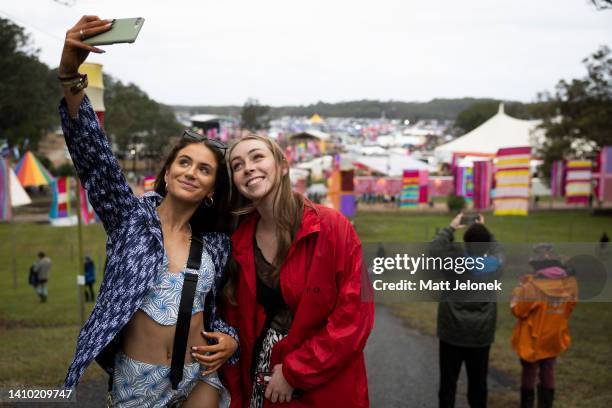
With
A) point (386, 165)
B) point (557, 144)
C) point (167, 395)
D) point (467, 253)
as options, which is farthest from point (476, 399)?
point (557, 144)

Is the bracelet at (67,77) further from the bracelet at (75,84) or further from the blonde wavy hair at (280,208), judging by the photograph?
the blonde wavy hair at (280,208)

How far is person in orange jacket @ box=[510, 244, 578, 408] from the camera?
4.62 m

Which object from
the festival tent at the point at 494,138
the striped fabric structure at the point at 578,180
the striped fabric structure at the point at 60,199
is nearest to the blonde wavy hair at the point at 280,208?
the striped fabric structure at the point at 60,199

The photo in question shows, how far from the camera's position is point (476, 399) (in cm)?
472

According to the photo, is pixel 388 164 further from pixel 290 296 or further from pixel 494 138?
pixel 290 296

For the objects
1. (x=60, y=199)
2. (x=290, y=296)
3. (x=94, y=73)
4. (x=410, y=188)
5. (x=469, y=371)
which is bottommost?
(x=469, y=371)

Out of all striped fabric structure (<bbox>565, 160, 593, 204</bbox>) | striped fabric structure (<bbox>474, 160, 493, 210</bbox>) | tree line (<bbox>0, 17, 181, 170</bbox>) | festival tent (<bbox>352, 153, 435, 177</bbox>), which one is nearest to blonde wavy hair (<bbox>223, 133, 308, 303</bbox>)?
striped fabric structure (<bbox>565, 160, 593, 204</bbox>)

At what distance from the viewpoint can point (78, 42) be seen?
2178 mm

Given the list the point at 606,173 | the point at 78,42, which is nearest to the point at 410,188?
the point at 606,173

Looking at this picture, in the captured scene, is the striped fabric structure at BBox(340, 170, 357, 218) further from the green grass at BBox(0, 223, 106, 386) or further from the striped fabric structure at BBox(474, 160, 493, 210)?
the green grass at BBox(0, 223, 106, 386)

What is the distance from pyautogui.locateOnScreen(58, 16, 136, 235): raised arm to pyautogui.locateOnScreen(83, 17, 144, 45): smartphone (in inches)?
0.7

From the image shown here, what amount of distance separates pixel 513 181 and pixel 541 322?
24.0ft

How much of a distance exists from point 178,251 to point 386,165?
1140 inches

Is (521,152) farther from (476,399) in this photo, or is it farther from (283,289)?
(283,289)
